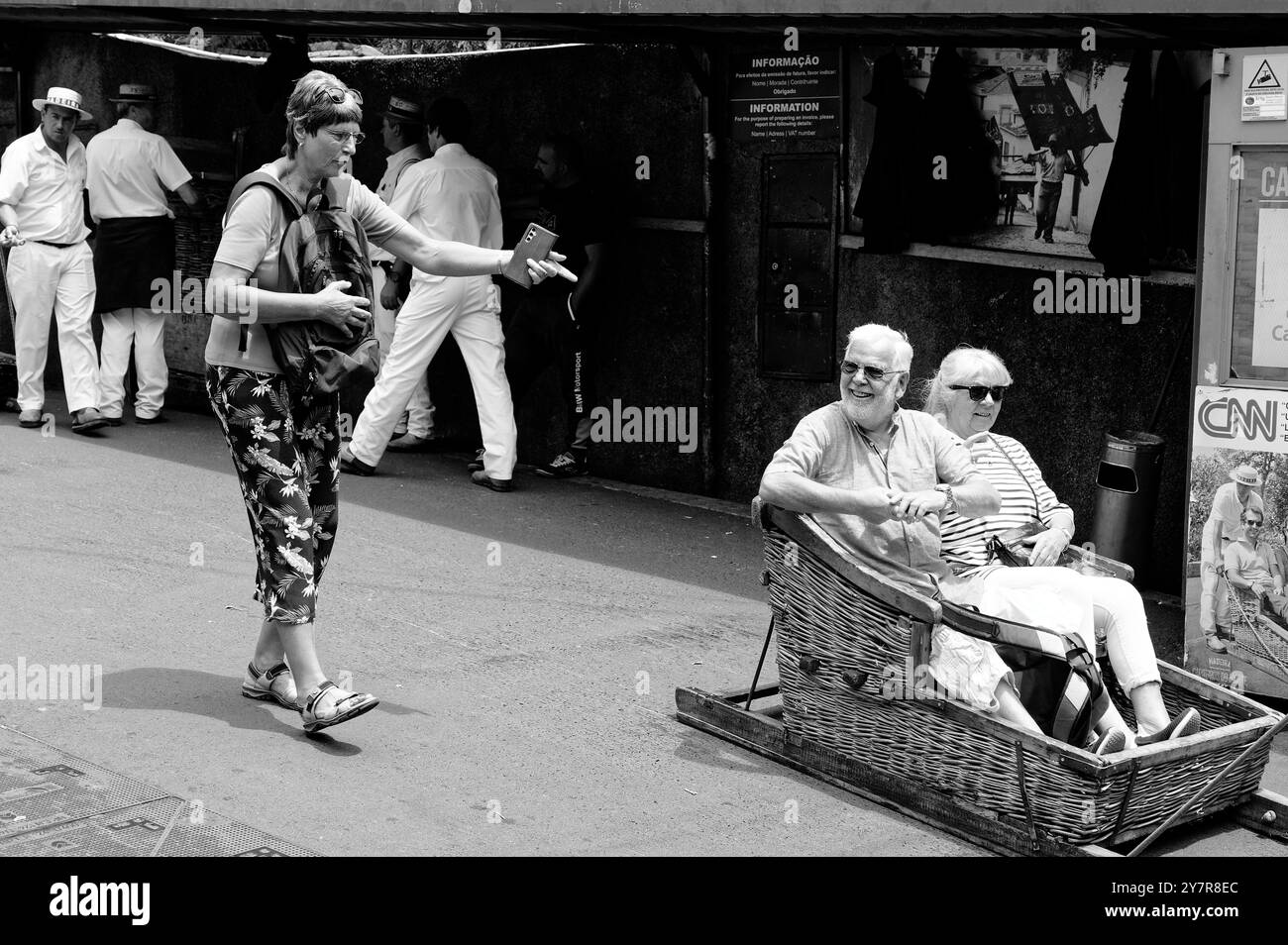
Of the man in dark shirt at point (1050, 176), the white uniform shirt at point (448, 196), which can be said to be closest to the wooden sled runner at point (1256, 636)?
the man in dark shirt at point (1050, 176)

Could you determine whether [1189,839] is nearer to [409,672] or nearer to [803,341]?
[409,672]

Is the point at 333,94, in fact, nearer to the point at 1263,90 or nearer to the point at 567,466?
the point at 1263,90

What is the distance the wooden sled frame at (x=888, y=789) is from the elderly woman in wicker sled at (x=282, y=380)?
1175mm

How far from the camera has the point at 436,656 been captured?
6.42 metres

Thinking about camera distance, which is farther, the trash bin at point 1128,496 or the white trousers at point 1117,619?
the trash bin at point 1128,496

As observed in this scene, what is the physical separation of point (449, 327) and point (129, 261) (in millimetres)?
2633

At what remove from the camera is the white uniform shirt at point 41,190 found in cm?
1050

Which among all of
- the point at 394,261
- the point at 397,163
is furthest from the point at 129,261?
the point at 397,163

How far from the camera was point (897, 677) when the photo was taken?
4980mm

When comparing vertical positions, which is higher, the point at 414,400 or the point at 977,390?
the point at 977,390

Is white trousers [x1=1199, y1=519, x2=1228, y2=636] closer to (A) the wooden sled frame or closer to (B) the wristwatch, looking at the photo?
(A) the wooden sled frame

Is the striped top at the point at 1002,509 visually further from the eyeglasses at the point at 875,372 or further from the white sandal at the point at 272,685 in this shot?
the white sandal at the point at 272,685

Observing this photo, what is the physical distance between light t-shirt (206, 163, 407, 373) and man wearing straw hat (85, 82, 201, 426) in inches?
224

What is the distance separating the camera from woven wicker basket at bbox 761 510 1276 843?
4648mm
